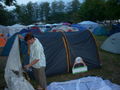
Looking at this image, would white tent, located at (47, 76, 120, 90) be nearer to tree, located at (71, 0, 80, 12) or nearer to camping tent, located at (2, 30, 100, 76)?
camping tent, located at (2, 30, 100, 76)

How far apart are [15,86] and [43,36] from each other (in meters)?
2.61

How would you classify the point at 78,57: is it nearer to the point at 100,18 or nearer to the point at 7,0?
the point at 7,0

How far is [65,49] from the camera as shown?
7.05m

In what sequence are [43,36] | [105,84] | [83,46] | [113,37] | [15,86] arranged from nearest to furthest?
1. [15,86]
2. [105,84]
3. [43,36]
4. [83,46]
5. [113,37]

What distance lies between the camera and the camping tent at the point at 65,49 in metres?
6.79

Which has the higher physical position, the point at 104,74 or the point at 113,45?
the point at 113,45

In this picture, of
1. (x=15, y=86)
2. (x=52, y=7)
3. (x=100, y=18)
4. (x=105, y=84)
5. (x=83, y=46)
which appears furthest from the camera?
(x=52, y=7)

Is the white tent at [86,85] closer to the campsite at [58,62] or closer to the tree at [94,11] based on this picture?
the campsite at [58,62]

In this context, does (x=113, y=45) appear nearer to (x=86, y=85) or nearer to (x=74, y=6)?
(x=86, y=85)

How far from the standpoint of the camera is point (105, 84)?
5496mm

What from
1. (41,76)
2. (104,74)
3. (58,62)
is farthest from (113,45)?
(41,76)

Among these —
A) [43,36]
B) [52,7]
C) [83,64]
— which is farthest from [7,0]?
[52,7]

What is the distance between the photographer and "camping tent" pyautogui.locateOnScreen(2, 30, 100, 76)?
679 centimetres

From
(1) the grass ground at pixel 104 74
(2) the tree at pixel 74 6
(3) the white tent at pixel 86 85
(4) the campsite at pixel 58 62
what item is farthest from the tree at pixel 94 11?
(2) the tree at pixel 74 6
